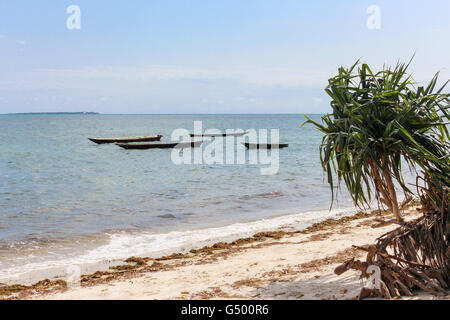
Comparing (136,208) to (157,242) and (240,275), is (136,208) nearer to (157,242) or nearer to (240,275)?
(157,242)

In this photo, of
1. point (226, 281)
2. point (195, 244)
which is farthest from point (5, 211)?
point (226, 281)

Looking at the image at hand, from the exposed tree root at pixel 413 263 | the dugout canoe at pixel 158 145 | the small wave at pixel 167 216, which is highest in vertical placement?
A: the dugout canoe at pixel 158 145

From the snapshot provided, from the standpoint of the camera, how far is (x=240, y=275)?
20.6 ft

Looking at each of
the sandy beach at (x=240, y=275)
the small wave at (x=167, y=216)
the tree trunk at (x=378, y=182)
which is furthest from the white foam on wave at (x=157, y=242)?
the tree trunk at (x=378, y=182)

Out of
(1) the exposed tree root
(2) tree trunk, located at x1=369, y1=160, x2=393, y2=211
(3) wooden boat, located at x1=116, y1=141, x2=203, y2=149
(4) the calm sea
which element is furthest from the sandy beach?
(3) wooden boat, located at x1=116, y1=141, x2=203, y2=149

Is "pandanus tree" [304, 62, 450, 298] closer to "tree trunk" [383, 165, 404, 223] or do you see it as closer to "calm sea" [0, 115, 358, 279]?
"tree trunk" [383, 165, 404, 223]

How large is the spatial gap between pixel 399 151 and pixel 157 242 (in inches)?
259

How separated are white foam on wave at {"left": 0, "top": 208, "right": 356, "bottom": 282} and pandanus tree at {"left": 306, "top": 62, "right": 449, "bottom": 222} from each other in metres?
5.21

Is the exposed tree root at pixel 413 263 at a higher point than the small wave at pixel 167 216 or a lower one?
higher

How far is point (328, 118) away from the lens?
495 centimetres

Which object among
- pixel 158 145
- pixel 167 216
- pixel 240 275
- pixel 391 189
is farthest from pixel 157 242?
pixel 158 145

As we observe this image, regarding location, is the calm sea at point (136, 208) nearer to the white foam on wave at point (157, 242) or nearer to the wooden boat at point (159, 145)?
the white foam on wave at point (157, 242)

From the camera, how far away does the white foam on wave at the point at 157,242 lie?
25.9ft
